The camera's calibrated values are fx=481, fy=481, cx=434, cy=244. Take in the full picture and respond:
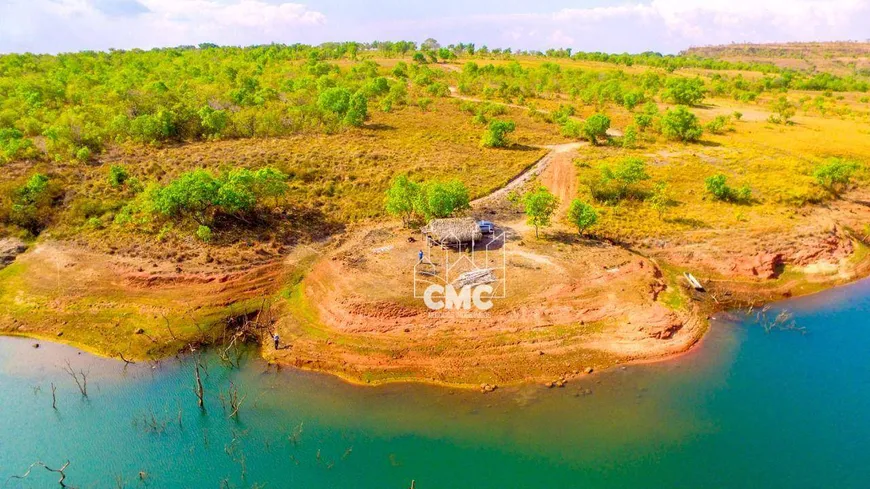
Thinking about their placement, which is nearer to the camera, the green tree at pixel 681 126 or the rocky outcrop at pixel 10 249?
the rocky outcrop at pixel 10 249

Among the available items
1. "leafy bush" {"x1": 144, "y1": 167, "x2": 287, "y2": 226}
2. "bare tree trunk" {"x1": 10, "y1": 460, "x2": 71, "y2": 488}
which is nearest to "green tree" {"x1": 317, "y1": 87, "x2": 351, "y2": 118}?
"leafy bush" {"x1": 144, "y1": 167, "x2": 287, "y2": 226}

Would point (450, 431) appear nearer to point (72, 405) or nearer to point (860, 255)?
point (72, 405)

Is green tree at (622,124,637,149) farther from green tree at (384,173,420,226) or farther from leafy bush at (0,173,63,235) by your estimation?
leafy bush at (0,173,63,235)

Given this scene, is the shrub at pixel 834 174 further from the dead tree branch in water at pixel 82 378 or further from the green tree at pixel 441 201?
the dead tree branch in water at pixel 82 378

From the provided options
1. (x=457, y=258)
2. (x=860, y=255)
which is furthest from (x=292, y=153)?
(x=860, y=255)

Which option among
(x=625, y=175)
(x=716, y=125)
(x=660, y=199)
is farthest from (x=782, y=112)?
(x=625, y=175)

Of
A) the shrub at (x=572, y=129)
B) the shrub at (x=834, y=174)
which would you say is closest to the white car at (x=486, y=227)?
the shrub at (x=572, y=129)
